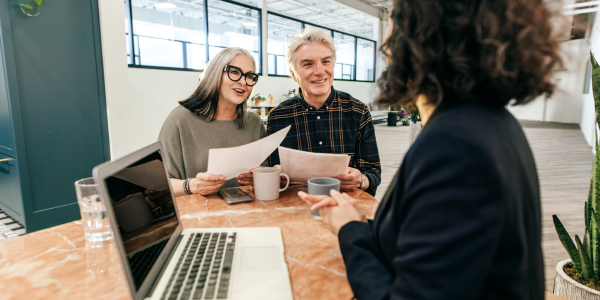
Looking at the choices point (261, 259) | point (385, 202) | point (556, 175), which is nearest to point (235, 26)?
point (556, 175)

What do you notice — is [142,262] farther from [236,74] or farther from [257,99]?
[257,99]

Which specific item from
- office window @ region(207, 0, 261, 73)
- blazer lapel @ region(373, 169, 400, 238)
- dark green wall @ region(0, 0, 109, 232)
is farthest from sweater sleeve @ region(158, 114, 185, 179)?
office window @ region(207, 0, 261, 73)

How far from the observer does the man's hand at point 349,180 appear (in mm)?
1357

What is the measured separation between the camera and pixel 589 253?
55.2 inches

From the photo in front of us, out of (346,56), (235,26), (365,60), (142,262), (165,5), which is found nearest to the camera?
(142,262)

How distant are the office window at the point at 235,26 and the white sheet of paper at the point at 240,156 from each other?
6.68 metres

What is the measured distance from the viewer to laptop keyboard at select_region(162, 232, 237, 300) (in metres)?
0.62

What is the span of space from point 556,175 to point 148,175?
565 centimetres

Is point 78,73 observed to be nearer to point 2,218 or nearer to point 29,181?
point 29,181

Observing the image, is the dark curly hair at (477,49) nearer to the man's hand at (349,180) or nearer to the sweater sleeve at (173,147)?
the man's hand at (349,180)

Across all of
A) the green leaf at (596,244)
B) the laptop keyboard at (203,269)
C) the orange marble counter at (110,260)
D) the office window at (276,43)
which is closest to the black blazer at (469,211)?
the orange marble counter at (110,260)

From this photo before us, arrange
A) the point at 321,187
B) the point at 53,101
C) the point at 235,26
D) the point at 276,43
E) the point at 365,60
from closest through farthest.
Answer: the point at 321,187
the point at 53,101
the point at 235,26
the point at 276,43
the point at 365,60

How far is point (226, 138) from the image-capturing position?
5.81 feet

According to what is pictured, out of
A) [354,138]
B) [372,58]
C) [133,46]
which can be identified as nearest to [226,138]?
[354,138]
